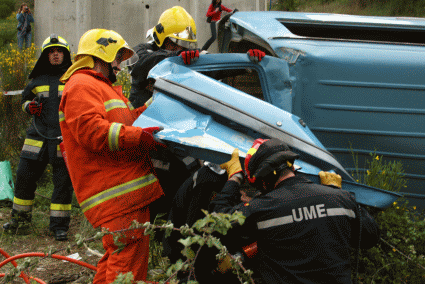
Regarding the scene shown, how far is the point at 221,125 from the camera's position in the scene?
7.81 ft

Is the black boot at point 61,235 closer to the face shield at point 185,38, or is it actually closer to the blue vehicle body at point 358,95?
the face shield at point 185,38

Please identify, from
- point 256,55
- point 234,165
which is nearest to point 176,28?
point 256,55

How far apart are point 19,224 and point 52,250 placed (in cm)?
120

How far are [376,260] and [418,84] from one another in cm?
128

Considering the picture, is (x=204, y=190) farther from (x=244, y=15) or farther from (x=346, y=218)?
(x=244, y=15)

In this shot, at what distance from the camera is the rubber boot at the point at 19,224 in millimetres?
3856

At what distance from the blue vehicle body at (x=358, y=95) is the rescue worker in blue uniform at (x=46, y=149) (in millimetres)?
2231

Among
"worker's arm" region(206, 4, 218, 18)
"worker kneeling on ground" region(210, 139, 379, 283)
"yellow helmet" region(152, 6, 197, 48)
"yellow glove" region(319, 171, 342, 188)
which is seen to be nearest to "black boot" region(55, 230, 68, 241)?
"yellow helmet" region(152, 6, 197, 48)

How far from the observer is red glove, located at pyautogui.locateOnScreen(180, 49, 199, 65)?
280cm

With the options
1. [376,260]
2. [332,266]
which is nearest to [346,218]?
[332,266]

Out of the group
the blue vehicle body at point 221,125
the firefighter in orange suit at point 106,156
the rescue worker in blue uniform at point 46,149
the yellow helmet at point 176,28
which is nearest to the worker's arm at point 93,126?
the firefighter in orange suit at point 106,156

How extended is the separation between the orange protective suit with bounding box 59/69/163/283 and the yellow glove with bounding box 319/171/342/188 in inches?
39.3

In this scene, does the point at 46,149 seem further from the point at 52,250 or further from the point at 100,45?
the point at 100,45

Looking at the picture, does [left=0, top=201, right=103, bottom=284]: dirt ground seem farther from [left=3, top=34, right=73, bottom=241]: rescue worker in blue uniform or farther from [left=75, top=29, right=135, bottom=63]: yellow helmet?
[left=75, top=29, right=135, bottom=63]: yellow helmet
